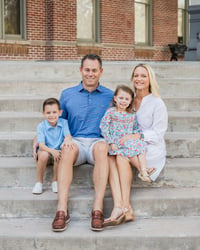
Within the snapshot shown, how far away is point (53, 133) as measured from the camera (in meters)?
4.18

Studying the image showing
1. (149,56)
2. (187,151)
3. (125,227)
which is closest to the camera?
(125,227)

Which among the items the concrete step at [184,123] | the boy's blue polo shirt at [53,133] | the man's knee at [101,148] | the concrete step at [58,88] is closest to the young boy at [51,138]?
the boy's blue polo shirt at [53,133]

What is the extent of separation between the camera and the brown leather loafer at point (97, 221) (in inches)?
140

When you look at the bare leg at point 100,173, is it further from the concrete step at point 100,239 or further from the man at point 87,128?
the concrete step at point 100,239

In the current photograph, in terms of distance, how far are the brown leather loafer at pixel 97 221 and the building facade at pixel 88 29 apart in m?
8.45

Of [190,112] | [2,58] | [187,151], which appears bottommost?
[187,151]

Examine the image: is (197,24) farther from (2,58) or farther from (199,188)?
(199,188)

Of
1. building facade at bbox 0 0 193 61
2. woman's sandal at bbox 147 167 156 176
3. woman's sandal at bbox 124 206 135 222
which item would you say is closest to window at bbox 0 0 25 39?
building facade at bbox 0 0 193 61

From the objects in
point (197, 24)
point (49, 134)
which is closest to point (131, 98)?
point (49, 134)

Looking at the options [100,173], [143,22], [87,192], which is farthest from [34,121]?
[143,22]

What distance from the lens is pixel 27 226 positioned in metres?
3.72

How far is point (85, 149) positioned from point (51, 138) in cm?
31

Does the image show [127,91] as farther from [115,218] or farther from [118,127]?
[115,218]

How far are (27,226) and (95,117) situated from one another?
3.78ft
